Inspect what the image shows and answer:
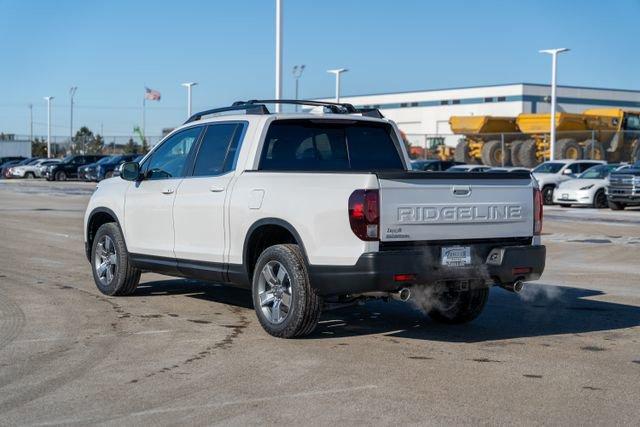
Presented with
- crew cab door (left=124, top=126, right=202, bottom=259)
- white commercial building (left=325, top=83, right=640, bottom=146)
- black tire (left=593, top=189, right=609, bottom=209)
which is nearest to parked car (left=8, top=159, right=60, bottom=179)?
white commercial building (left=325, top=83, right=640, bottom=146)

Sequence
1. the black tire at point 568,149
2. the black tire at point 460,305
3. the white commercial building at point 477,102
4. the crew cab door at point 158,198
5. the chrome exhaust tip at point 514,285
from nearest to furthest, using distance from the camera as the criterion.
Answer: the chrome exhaust tip at point 514,285
the black tire at point 460,305
the crew cab door at point 158,198
the black tire at point 568,149
the white commercial building at point 477,102

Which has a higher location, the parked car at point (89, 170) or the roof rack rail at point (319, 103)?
the roof rack rail at point (319, 103)

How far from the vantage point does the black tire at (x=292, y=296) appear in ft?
24.6

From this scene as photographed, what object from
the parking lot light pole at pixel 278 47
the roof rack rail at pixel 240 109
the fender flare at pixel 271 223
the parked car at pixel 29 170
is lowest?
the parked car at pixel 29 170

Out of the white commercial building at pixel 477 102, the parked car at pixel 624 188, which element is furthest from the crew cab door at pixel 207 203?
the white commercial building at pixel 477 102

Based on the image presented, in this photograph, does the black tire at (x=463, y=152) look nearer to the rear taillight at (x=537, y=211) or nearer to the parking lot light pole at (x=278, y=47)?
the parking lot light pole at (x=278, y=47)

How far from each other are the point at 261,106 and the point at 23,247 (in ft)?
27.0

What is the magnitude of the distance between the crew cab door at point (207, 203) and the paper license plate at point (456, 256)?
6.74 feet

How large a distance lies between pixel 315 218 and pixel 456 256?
3.91 ft

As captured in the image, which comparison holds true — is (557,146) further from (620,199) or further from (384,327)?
(384,327)

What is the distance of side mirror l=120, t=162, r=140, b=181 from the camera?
9656 millimetres

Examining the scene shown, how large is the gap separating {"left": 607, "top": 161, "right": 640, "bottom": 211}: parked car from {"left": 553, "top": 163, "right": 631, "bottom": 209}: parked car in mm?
725

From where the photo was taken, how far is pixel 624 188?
28484mm

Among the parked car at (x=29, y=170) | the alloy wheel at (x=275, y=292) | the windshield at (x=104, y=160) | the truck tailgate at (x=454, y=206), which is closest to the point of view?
the truck tailgate at (x=454, y=206)
